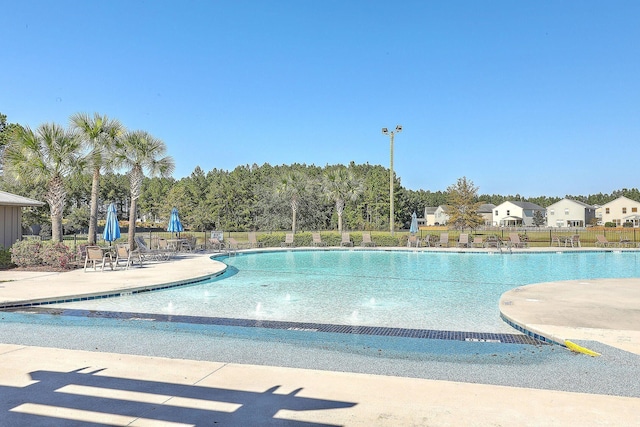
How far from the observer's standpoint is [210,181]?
215ft

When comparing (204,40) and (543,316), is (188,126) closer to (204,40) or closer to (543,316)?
(204,40)

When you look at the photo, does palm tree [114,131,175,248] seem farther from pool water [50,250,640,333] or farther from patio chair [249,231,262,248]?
patio chair [249,231,262,248]

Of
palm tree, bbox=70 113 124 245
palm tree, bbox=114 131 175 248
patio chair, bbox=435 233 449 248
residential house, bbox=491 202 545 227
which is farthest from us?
residential house, bbox=491 202 545 227

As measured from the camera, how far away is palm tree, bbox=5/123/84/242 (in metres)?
13.9

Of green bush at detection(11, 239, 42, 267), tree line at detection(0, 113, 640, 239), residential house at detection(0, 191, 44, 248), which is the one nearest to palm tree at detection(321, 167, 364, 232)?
tree line at detection(0, 113, 640, 239)

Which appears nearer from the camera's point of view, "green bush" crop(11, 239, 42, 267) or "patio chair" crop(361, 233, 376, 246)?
"green bush" crop(11, 239, 42, 267)

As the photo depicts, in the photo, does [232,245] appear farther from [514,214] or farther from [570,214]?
[514,214]

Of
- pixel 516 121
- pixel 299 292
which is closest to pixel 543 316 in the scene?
pixel 299 292

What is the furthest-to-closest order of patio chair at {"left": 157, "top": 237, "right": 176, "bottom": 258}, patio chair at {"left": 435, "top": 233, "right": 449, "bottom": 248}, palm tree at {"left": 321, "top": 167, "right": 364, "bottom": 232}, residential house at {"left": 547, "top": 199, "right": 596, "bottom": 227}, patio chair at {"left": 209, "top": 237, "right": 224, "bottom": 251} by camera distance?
1. residential house at {"left": 547, "top": 199, "right": 596, "bottom": 227}
2. palm tree at {"left": 321, "top": 167, "right": 364, "bottom": 232}
3. patio chair at {"left": 435, "top": 233, "right": 449, "bottom": 248}
4. patio chair at {"left": 209, "top": 237, "right": 224, "bottom": 251}
5. patio chair at {"left": 157, "top": 237, "right": 176, "bottom": 258}

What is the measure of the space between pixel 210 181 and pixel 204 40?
4618 cm

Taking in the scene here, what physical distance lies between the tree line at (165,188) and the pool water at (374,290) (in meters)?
6.13

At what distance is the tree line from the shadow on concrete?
38.6 feet

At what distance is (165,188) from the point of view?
70812 mm

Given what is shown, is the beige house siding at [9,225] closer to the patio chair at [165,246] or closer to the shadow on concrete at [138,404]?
the patio chair at [165,246]
